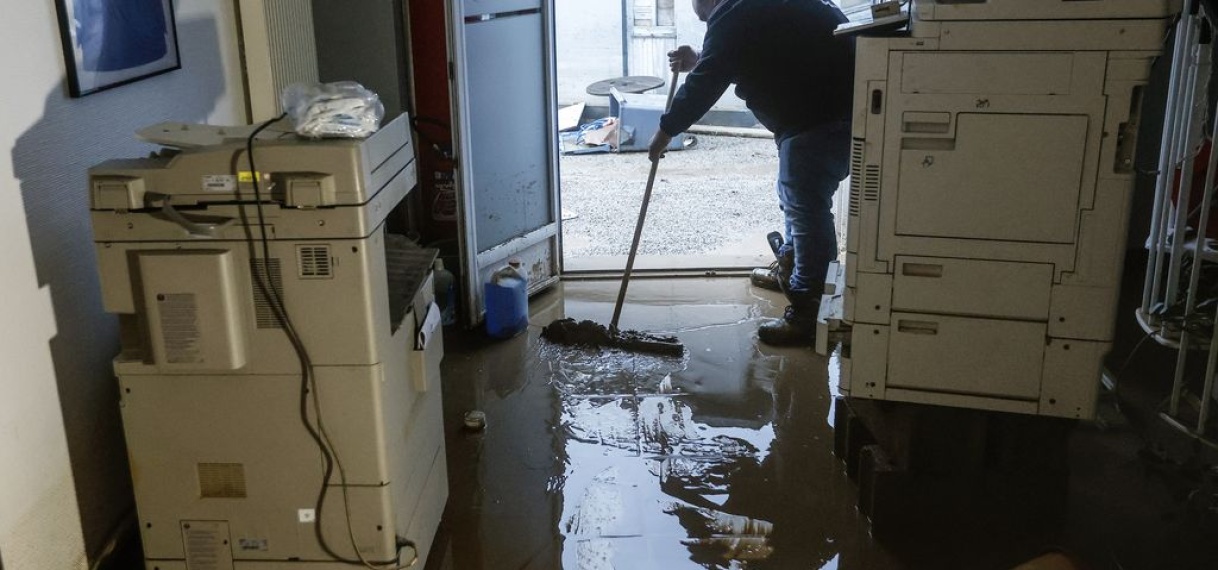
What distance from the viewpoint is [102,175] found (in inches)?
88.3

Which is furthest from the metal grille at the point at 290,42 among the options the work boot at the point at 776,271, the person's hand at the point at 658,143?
the work boot at the point at 776,271

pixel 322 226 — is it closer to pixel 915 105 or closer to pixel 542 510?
pixel 542 510

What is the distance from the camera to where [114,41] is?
2.74m

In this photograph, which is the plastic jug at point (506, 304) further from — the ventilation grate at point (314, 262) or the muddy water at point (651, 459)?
the ventilation grate at point (314, 262)

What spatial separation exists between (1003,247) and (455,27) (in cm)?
231

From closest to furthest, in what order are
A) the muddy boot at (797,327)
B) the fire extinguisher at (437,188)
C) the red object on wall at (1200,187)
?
1. the red object on wall at (1200,187)
2. the muddy boot at (797,327)
3. the fire extinguisher at (437,188)

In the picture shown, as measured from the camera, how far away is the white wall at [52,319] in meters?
2.29

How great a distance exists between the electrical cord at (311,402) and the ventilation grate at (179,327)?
0.50 ft

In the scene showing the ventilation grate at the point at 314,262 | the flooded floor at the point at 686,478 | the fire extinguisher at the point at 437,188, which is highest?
the ventilation grate at the point at 314,262

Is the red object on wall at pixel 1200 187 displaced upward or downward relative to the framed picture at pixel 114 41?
downward

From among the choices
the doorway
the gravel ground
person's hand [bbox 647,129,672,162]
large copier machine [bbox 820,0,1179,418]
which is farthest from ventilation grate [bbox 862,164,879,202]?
the gravel ground

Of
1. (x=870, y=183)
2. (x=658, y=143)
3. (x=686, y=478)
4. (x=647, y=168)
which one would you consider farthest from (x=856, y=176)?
(x=647, y=168)

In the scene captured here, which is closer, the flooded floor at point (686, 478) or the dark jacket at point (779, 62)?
the flooded floor at point (686, 478)

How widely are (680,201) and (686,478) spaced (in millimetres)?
3794
